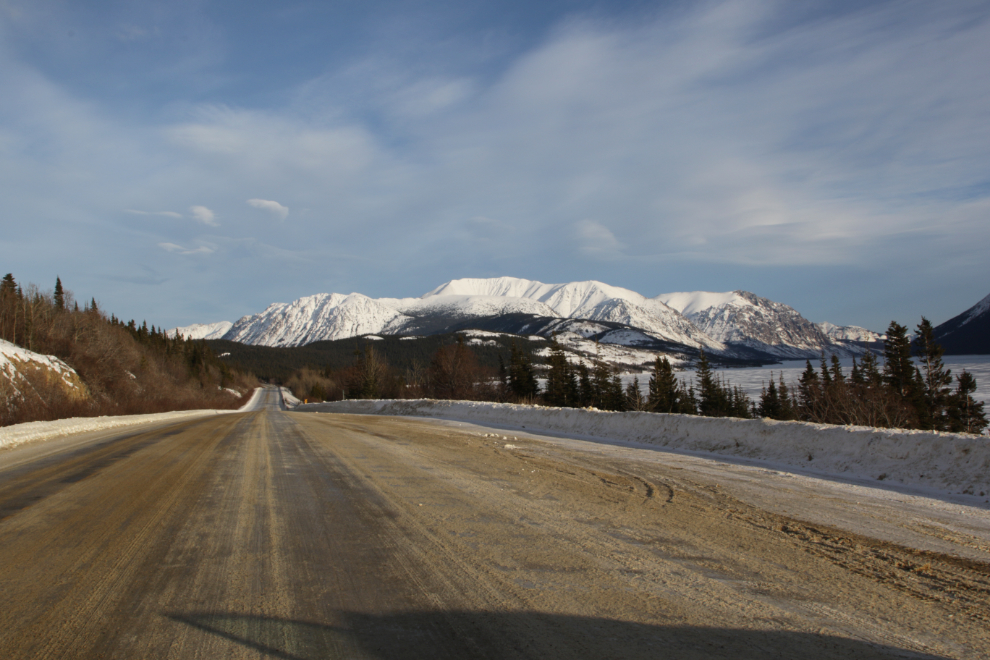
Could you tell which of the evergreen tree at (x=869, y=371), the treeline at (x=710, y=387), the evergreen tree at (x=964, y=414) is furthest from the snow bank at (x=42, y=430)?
the evergreen tree at (x=869, y=371)

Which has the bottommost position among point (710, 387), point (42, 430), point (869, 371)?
point (710, 387)

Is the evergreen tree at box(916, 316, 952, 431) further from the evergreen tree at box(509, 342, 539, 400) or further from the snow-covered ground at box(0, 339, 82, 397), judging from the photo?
the snow-covered ground at box(0, 339, 82, 397)

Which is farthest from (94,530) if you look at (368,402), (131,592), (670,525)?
(368,402)

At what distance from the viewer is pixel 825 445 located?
9.95 m

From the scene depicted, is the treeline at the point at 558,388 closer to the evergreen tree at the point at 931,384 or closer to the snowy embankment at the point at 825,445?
the evergreen tree at the point at 931,384

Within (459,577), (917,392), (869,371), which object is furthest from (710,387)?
(459,577)

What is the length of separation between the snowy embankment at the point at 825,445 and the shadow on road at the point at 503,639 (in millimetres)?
6377

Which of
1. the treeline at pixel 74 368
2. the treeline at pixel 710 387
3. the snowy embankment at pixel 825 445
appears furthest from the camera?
the treeline at pixel 710 387

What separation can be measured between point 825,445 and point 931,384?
172 ft

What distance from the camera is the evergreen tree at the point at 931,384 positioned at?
45.8 metres

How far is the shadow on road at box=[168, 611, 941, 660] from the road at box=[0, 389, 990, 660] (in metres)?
0.01

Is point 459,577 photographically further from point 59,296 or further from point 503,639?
point 59,296

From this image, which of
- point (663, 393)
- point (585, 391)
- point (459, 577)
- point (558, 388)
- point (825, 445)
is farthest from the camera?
point (558, 388)

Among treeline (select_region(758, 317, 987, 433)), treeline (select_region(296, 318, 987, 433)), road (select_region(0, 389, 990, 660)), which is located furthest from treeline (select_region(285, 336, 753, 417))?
road (select_region(0, 389, 990, 660))
